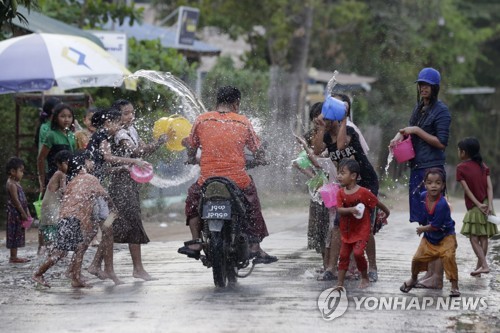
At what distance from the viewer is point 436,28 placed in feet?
127

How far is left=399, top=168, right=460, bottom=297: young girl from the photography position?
9398 millimetres

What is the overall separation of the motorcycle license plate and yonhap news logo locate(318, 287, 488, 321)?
3.45 feet

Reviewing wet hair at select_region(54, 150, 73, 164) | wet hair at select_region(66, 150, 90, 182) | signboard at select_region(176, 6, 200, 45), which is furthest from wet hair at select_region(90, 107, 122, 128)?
signboard at select_region(176, 6, 200, 45)

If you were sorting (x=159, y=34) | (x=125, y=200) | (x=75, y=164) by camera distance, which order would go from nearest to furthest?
1. (x=125, y=200)
2. (x=75, y=164)
3. (x=159, y=34)

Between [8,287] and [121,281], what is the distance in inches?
41.0

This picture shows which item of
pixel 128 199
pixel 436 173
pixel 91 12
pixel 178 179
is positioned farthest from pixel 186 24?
pixel 436 173

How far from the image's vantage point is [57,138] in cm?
1249

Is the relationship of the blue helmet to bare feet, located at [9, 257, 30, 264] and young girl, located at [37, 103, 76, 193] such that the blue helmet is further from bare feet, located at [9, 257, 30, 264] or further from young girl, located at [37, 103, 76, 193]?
bare feet, located at [9, 257, 30, 264]

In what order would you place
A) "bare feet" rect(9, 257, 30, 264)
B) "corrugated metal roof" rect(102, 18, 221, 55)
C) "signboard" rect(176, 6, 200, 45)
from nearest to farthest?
1. "bare feet" rect(9, 257, 30, 264)
2. "signboard" rect(176, 6, 200, 45)
3. "corrugated metal roof" rect(102, 18, 221, 55)

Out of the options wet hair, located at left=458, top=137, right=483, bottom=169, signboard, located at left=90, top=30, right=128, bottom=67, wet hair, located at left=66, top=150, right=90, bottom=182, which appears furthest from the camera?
signboard, located at left=90, top=30, right=128, bottom=67

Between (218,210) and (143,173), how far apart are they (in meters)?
1.16

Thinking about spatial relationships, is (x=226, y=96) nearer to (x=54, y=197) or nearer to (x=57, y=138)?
(x=54, y=197)

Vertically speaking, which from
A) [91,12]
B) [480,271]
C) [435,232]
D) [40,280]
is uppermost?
[91,12]

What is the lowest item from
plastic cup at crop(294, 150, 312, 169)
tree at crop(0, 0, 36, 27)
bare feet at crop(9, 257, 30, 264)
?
bare feet at crop(9, 257, 30, 264)
